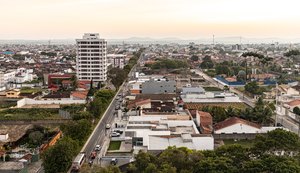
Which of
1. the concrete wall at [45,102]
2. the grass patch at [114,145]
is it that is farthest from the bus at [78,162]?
the concrete wall at [45,102]

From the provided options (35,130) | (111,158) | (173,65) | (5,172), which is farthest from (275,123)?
(173,65)

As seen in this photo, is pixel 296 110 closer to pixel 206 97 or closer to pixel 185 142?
pixel 206 97

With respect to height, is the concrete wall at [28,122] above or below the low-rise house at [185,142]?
below

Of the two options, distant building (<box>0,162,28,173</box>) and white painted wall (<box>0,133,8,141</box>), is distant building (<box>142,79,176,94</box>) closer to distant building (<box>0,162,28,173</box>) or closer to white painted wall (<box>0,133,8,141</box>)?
white painted wall (<box>0,133,8,141</box>)

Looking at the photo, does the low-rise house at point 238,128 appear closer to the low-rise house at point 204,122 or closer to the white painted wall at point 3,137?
the low-rise house at point 204,122

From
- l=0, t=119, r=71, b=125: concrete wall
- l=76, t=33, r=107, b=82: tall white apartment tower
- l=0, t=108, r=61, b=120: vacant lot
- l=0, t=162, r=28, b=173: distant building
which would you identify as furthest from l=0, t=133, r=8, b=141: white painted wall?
l=76, t=33, r=107, b=82: tall white apartment tower

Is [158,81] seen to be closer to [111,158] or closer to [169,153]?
[111,158]

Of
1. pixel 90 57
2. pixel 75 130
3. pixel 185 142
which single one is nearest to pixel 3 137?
pixel 75 130
